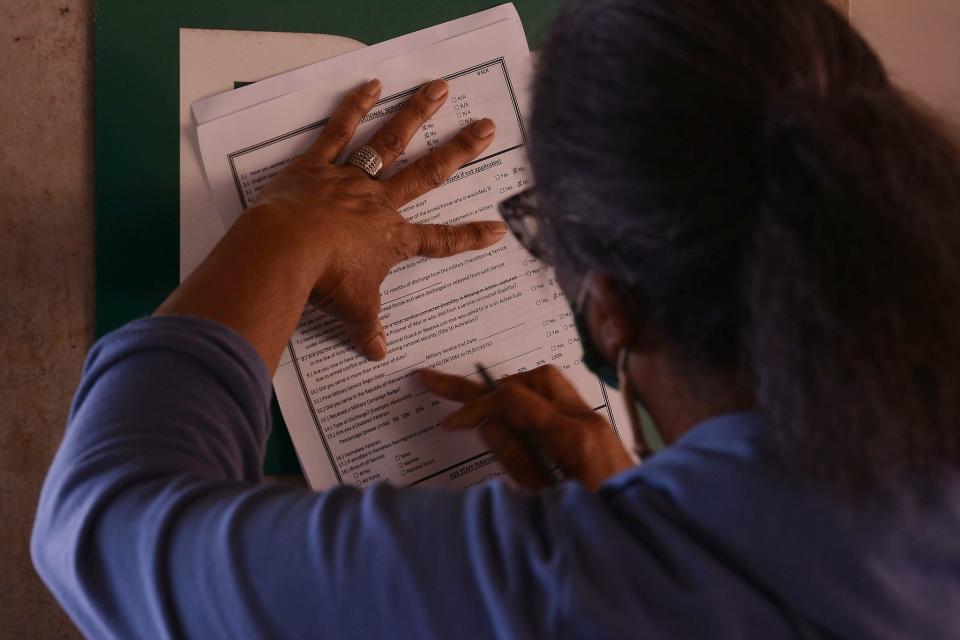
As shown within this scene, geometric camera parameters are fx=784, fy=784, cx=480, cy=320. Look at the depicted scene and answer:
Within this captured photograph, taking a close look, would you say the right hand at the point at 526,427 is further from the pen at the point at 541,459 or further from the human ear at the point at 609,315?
the human ear at the point at 609,315

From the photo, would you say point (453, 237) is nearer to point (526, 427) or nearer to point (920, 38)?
point (526, 427)

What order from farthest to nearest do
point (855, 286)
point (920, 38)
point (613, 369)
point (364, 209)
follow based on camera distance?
point (920, 38), point (364, 209), point (613, 369), point (855, 286)

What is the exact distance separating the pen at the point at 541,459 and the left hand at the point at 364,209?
145 millimetres

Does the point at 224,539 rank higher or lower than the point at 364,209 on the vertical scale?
lower

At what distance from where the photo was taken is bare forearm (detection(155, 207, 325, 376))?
52 cm

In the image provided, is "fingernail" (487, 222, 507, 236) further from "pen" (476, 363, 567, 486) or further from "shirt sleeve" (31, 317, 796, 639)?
"shirt sleeve" (31, 317, 796, 639)

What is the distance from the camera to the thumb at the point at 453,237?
0.68 meters

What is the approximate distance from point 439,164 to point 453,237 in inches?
2.5

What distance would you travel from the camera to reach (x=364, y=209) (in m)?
0.64

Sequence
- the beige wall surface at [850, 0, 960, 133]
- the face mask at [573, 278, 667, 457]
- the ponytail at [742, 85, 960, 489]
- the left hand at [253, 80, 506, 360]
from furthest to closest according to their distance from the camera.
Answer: the beige wall surface at [850, 0, 960, 133] → the left hand at [253, 80, 506, 360] → the face mask at [573, 278, 667, 457] → the ponytail at [742, 85, 960, 489]

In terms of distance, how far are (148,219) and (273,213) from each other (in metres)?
0.14

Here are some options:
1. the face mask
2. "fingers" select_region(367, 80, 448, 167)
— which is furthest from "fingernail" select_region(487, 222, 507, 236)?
the face mask

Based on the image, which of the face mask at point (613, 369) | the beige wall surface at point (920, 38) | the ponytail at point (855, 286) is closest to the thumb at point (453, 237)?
the face mask at point (613, 369)

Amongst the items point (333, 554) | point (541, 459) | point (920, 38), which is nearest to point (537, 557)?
point (333, 554)
